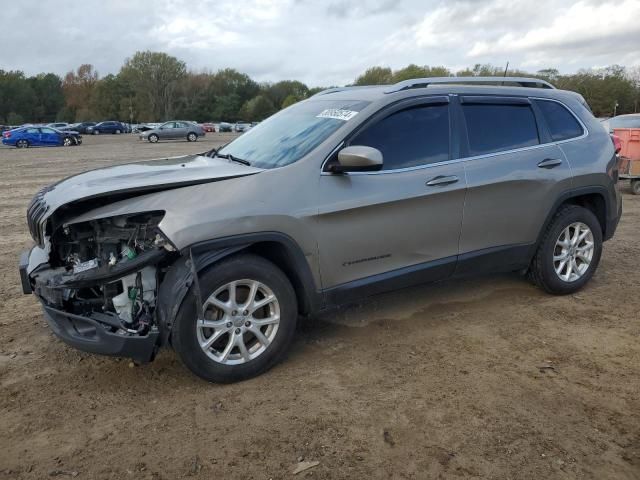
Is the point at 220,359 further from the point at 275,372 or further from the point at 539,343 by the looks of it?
the point at 539,343

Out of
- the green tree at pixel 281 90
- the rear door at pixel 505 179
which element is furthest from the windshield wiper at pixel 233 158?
the green tree at pixel 281 90

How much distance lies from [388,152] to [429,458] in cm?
218

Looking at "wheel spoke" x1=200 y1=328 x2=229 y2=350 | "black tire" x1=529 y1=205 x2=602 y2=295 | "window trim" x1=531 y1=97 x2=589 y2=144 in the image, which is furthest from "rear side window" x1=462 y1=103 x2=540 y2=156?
"wheel spoke" x1=200 y1=328 x2=229 y2=350

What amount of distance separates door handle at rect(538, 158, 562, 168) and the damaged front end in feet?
10.6

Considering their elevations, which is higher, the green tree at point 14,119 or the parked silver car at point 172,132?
the green tree at point 14,119

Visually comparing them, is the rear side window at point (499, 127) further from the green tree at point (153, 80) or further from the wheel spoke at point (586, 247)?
the green tree at point (153, 80)

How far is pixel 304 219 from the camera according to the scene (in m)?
3.66

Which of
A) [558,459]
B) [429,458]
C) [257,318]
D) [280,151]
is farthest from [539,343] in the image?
[280,151]

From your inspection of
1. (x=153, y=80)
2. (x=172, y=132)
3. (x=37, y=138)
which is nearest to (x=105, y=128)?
(x=172, y=132)

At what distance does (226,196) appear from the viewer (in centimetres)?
348

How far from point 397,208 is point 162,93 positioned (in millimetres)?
98890

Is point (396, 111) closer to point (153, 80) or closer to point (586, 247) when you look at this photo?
point (586, 247)

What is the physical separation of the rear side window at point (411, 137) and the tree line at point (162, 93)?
7863 cm

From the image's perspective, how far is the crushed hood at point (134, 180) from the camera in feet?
11.2
